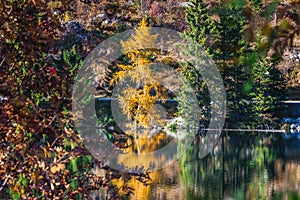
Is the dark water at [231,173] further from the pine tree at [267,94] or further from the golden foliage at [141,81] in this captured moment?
Answer: the golden foliage at [141,81]

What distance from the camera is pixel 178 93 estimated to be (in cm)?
2859

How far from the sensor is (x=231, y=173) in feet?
49.4

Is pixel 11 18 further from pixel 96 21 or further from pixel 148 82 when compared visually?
pixel 148 82

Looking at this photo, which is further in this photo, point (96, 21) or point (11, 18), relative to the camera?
point (96, 21)

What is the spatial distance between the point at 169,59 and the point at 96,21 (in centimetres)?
2688

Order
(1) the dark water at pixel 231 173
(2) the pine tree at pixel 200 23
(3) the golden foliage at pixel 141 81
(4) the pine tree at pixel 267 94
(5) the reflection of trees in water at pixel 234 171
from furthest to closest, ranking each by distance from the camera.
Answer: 1. (2) the pine tree at pixel 200 23
2. (4) the pine tree at pixel 267 94
3. (3) the golden foliage at pixel 141 81
4. (5) the reflection of trees in water at pixel 234 171
5. (1) the dark water at pixel 231 173

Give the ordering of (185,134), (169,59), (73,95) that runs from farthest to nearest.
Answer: (169,59)
(185,134)
(73,95)

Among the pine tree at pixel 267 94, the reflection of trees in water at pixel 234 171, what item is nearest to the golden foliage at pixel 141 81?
the pine tree at pixel 267 94

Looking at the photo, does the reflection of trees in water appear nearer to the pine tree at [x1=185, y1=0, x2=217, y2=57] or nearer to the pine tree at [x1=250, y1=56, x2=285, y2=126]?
the pine tree at [x1=250, y1=56, x2=285, y2=126]

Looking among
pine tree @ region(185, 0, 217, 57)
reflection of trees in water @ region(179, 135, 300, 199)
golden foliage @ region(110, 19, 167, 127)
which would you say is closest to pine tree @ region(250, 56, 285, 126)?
pine tree @ region(185, 0, 217, 57)

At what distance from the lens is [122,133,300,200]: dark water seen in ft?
40.7

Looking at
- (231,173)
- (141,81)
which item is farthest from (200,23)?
(231,173)

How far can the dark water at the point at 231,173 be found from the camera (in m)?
12.4

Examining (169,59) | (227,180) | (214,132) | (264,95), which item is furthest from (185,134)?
(227,180)
